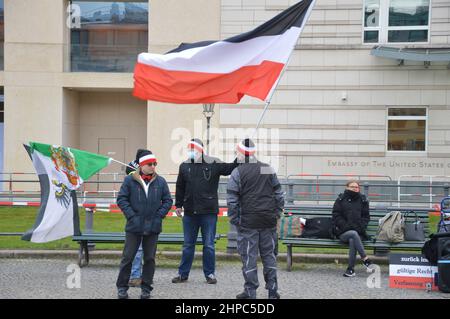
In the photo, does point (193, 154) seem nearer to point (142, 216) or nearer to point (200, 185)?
point (200, 185)

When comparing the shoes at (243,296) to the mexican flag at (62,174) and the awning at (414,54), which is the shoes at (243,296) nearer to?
the mexican flag at (62,174)

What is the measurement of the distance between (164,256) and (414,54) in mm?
14925

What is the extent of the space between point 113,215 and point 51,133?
8.29 meters

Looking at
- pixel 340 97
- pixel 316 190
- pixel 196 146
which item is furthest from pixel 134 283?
pixel 340 97

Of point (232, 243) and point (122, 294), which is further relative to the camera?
point (232, 243)

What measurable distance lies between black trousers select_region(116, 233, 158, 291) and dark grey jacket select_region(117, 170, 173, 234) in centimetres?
14

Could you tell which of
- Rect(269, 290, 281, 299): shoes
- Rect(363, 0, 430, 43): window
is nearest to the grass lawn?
Rect(269, 290, 281, 299): shoes

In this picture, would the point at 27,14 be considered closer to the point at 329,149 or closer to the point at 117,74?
the point at 117,74

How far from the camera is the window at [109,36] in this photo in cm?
2605

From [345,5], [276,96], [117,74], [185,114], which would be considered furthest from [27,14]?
[345,5]

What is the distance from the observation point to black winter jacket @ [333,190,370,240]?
10523 millimetres

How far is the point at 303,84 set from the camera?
24.5 metres

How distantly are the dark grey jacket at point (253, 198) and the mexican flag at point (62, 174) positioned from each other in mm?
2961

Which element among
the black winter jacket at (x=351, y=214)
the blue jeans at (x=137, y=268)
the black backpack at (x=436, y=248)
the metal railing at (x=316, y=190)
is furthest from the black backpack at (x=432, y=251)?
the metal railing at (x=316, y=190)
